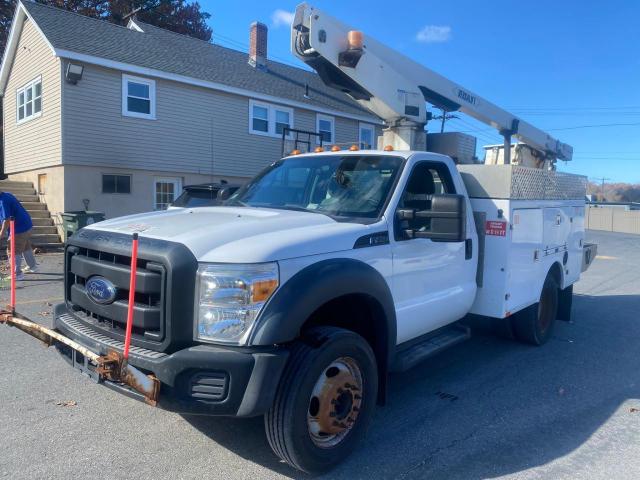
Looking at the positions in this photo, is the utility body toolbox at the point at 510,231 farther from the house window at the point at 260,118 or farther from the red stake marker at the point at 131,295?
the house window at the point at 260,118

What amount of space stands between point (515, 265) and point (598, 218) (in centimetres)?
3391

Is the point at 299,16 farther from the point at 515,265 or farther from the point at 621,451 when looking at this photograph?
the point at 621,451

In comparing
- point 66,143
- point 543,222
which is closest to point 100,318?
point 543,222

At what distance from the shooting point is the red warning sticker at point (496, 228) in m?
4.88

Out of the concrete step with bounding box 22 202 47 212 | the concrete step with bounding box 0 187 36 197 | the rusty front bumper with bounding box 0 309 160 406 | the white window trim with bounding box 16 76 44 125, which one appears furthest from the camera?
the white window trim with bounding box 16 76 44 125

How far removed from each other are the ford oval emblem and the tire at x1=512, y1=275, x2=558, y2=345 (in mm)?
4517

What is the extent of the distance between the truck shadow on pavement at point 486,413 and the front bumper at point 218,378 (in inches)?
30.3

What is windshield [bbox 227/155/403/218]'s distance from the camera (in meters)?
3.97

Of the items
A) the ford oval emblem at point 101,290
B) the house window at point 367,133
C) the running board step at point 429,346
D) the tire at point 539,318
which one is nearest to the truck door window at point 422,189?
the running board step at point 429,346

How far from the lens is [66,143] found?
46.8 ft

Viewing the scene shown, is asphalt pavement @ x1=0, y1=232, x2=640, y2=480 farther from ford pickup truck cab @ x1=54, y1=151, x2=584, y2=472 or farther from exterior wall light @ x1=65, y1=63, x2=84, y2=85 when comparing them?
exterior wall light @ x1=65, y1=63, x2=84, y2=85

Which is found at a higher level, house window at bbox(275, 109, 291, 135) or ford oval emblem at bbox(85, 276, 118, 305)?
house window at bbox(275, 109, 291, 135)

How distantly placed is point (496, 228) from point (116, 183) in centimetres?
1301

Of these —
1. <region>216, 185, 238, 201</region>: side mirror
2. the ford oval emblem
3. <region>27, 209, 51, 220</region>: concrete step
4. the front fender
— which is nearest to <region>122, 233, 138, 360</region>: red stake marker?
the ford oval emblem
